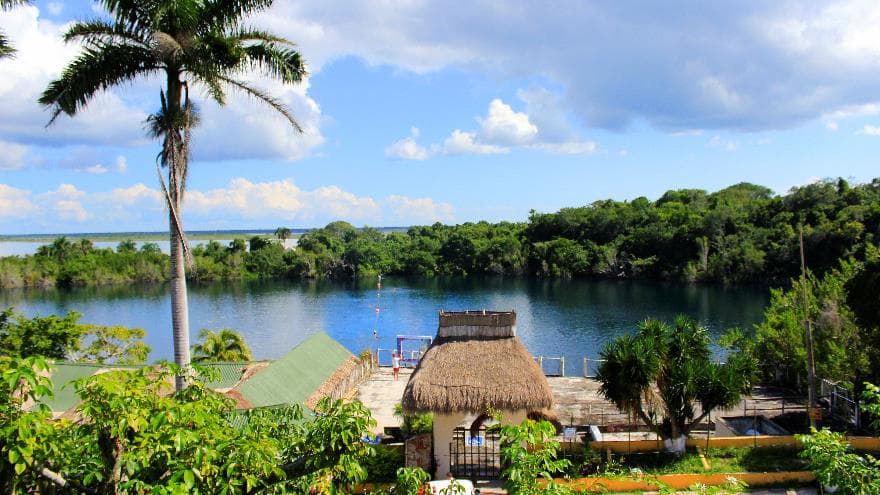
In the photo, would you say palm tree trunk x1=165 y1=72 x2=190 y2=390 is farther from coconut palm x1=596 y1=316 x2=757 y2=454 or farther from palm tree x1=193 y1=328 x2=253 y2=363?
palm tree x1=193 y1=328 x2=253 y2=363

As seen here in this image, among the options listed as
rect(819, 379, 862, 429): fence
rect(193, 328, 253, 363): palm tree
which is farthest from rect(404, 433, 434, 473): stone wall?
rect(193, 328, 253, 363): palm tree

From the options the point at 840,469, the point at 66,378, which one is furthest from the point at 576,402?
the point at 66,378

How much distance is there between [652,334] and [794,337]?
8922mm

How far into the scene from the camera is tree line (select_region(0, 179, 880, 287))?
198ft

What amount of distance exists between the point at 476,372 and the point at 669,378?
4.32 meters

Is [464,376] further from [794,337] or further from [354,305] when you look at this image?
[354,305]

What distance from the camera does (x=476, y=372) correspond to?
1395cm

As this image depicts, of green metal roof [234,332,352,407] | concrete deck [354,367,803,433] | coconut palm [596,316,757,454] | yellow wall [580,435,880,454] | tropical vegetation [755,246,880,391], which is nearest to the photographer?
coconut palm [596,316,757,454]

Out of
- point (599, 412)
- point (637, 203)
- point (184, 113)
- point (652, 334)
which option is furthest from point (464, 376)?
point (637, 203)

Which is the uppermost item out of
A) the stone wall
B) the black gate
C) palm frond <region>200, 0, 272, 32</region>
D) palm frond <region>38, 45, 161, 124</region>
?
palm frond <region>200, 0, 272, 32</region>

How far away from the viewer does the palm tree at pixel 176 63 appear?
11.2m

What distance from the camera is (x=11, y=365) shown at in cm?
512

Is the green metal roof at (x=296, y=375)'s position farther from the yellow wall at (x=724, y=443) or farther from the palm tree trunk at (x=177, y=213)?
the yellow wall at (x=724, y=443)

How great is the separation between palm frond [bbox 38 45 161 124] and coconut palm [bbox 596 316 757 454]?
11.2 meters
